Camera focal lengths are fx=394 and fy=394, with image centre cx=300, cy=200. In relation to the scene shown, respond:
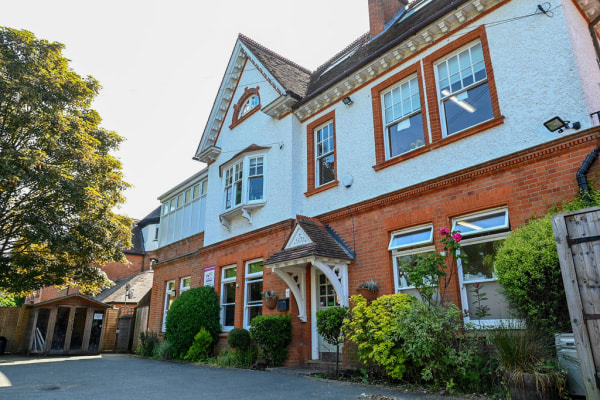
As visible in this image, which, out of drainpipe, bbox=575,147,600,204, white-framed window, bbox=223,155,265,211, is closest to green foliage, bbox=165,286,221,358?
white-framed window, bbox=223,155,265,211

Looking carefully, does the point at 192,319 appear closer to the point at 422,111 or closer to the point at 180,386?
the point at 180,386

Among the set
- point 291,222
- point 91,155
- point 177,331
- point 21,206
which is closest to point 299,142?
point 291,222

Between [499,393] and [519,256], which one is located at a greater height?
[519,256]

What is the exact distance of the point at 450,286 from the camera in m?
7.30

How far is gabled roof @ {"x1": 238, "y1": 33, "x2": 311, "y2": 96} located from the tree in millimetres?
6784

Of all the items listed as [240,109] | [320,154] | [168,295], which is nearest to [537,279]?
[320,154]

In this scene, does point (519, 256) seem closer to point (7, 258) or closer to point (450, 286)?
point (450, 286)

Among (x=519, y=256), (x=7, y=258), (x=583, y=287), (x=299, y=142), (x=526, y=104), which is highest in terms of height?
(x=299, y=142)

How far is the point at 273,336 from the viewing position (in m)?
9.77

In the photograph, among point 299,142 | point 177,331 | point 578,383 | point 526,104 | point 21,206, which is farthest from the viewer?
point 21,206

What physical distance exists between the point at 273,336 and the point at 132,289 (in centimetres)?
1947

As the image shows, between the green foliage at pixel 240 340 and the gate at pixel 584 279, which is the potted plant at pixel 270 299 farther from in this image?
the gate at pixel 584 279

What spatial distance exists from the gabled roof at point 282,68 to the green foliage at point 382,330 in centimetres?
746

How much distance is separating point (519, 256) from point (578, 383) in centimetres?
160
